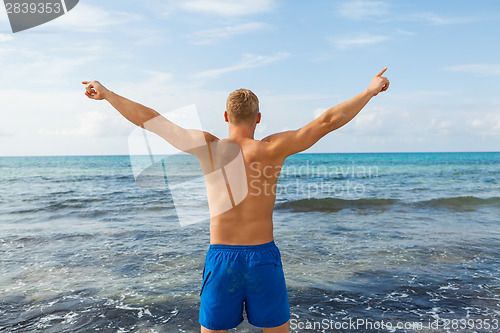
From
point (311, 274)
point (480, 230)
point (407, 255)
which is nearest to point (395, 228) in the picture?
point (480, 230)

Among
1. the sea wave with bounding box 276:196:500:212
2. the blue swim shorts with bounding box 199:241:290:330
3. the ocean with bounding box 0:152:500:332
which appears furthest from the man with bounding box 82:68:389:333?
the sea wave with bounding box 276:196:500:212

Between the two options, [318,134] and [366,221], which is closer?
[318,134]

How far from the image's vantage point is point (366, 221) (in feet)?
36.3

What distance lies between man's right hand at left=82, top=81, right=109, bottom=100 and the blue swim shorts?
51.5 inches

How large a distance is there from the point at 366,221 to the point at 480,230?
2.86 metres

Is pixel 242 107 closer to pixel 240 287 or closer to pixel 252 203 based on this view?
pixel 252 203

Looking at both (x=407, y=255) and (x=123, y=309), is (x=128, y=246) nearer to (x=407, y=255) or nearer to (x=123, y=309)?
(x=123, y=309)

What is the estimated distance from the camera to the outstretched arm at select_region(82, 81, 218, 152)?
2.45 m

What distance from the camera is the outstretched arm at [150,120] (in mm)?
2445

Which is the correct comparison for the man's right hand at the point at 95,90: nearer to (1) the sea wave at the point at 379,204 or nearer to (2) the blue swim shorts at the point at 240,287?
(2) the blue swim shorts at the point at 240,287

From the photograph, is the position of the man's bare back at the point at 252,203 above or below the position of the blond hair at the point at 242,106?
below

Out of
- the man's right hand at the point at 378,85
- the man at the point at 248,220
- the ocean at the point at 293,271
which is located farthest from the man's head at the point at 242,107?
the ocean at the point at 293,271

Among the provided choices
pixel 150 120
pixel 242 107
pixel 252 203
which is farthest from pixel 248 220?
pixel 150 120

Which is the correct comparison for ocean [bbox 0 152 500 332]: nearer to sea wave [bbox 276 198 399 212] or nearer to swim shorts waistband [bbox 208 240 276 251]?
sea wave [bbox 276 198 399 212]
